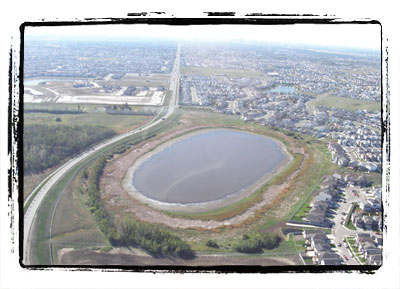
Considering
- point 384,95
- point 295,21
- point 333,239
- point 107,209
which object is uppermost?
point 295,21

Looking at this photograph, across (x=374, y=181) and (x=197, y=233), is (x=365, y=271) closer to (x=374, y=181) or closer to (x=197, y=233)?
(x=197, y=233)

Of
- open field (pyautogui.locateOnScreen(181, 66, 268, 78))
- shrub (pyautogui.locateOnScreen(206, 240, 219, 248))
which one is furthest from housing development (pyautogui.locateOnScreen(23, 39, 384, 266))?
open field (pyautogui.locateOnScreen(181, 66, 268, 78))

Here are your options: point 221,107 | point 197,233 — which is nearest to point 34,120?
point 197,233

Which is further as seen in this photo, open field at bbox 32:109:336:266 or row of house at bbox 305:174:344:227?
row of house at bbox 305:174:344:227

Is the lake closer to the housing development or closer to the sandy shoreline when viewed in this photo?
the housing development

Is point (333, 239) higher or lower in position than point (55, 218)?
lower
